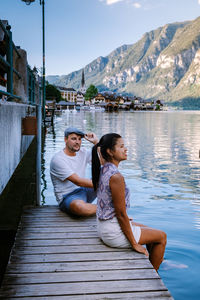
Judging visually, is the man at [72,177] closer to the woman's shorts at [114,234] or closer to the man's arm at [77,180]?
the man's arm at [77,180]

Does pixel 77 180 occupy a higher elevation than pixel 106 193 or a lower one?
lower

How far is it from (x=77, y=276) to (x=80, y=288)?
0.23 metres

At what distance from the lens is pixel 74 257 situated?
3.75 metres

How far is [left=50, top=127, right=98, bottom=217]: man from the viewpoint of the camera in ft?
16.9

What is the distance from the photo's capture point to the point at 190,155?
17.6 meters

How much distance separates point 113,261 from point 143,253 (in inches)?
16.1

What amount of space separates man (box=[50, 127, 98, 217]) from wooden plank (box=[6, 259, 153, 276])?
151 centimetres

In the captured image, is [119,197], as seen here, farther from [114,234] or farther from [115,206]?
[114,234]

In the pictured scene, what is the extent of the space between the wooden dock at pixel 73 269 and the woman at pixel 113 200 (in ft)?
0.50

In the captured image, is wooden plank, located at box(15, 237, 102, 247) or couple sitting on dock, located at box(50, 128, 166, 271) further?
wooden plank, located at box(15, 237, 102, 247)

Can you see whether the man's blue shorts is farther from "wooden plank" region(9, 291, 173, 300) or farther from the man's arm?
"wooden plank" region(9, 291, 173, 300)

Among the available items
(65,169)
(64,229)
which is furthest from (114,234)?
(65,169)

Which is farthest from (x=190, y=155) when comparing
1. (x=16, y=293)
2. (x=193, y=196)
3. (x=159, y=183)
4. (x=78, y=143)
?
(x=16, y=293)

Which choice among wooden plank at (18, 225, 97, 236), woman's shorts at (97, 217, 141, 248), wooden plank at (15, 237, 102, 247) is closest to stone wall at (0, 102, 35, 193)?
wooden plank at (18, 225, 97, 236)
